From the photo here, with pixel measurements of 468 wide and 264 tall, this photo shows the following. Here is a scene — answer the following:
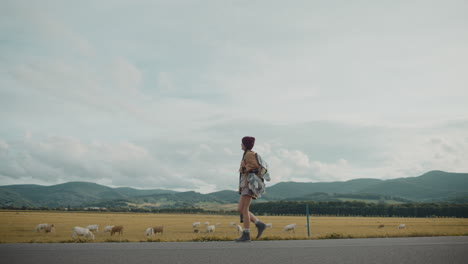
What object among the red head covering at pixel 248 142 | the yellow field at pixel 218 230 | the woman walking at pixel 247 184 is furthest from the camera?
the yellow field at pixel 218 230

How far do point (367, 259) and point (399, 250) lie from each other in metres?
1.31

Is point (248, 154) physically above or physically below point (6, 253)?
above

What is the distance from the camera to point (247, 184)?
8562 millimetres

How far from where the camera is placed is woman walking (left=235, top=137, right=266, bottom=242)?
8438 mm

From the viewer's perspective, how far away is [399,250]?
569 cm

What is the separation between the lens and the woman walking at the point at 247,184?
8438 mm

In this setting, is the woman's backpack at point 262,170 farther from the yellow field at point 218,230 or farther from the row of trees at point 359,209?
the row of trees at point 359,209

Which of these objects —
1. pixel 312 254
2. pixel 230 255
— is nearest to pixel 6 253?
pixel 230 255

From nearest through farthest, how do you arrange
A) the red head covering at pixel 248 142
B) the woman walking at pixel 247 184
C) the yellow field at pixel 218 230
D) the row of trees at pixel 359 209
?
the woman walking at pixel 247 184, the red head covering at pixel 248 142, the yellow field at pixel 218 230, the row of trees at pixel 359 209

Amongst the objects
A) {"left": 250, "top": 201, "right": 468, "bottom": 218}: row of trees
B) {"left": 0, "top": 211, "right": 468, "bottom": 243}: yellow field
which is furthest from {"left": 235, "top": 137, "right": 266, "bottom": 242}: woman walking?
{"left": 250, "top": 201, "right": 468, "bottom": 218}: row of trees

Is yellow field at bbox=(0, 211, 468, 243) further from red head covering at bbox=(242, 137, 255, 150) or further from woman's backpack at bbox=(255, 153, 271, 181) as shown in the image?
red head covering at bbox=(242, 137, 255, 150)

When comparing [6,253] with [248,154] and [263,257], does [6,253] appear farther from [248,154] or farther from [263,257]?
[248,154]

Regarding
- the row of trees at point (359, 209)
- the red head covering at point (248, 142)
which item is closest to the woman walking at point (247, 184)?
the red head covering at point (248, 142)

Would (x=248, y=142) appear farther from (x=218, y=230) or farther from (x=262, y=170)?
(x=218, y=230)
